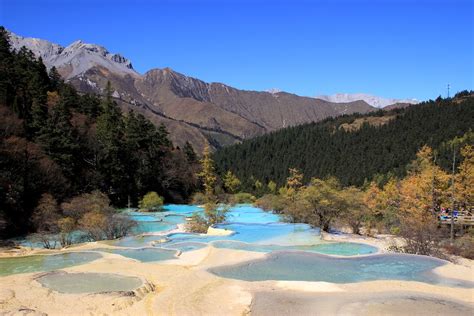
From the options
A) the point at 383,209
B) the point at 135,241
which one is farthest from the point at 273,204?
the point at 135,241

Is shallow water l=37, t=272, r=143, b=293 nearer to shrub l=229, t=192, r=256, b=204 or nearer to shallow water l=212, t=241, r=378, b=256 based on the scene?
shallow water l=212, t=241, r=378, b=256

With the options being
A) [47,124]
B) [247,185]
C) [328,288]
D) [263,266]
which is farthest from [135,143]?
[328,288]

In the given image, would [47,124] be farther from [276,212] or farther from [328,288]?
[328,288]

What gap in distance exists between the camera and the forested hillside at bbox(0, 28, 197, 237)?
28.7 metres

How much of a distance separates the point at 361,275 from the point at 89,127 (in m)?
37.3

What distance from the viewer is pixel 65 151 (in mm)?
36656

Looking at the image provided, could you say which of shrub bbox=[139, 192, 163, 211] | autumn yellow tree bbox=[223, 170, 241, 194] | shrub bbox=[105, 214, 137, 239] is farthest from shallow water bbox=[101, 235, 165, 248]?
autumn yellow tree bbox=[223, 170, 241, 194]

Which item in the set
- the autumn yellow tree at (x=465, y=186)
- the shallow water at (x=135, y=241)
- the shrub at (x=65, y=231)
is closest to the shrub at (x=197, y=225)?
the shallow water at (x=135, y=241)

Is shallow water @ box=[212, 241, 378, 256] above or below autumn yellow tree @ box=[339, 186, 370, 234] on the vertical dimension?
below

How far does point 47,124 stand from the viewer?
35.9 m

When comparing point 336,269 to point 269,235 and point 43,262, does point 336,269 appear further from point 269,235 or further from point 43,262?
point 43,262

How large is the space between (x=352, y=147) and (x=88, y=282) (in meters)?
80.9

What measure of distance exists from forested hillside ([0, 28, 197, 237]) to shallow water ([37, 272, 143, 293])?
13015 millimetres

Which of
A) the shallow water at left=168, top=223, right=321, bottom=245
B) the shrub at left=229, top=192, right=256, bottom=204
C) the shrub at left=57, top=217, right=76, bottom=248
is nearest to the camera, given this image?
the shrub at left=57, top=217, right=76, bottom=248
